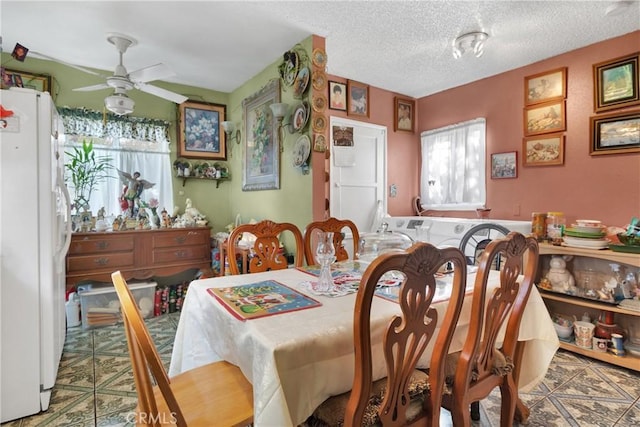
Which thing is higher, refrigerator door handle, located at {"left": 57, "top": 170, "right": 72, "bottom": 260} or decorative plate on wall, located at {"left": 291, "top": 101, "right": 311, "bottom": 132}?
decorative plate on wall, located at {"left": 291, "top": 101, "right": 311, "bottom": 132}

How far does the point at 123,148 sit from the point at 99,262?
4.16 ft

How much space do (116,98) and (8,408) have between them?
2.19m

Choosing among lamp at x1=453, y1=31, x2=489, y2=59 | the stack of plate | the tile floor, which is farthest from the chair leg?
lamp at x1=453, y1=31, x2=489, y2=59

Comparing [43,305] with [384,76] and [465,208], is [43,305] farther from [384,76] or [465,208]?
[465,208]

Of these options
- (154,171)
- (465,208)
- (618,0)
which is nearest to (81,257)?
(154,171)

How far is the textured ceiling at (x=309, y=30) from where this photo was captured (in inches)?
90.1

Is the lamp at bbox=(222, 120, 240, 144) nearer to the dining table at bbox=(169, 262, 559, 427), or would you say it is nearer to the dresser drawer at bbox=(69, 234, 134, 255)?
the dresser drawer at bbox=(69, 234, 134, 255)

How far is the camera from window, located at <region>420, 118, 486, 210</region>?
12.2 feet

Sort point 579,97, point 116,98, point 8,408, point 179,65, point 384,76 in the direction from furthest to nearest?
1. point 384,76
2. point 179,65
3. point 579,97
4. point 116,98
5. point 8,408

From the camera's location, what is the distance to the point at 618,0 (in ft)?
7.04

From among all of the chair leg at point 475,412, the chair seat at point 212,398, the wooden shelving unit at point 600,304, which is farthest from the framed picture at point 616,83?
the chair seat at point 212,398

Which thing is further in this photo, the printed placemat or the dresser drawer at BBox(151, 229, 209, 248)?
the dresser drawer at BBox(151, 229, 209, 248)

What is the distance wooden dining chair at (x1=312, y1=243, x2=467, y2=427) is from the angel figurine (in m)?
3.25

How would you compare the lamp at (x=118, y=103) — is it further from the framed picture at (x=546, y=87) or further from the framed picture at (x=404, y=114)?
the framed picture at (x=546, y=87)
